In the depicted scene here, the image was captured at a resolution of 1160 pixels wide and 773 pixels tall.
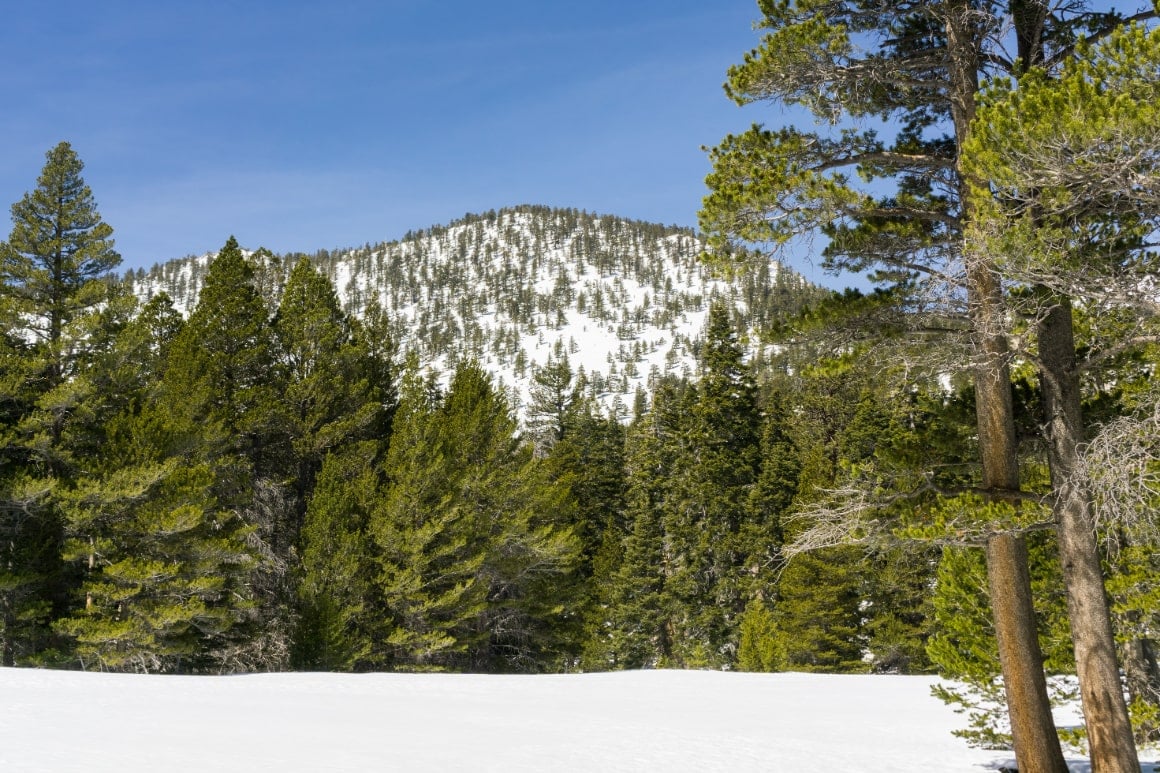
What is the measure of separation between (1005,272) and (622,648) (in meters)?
36.3

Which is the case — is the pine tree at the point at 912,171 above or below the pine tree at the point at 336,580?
above

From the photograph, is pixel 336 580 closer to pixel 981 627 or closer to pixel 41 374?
pixel 41 374

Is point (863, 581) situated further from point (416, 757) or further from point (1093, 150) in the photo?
point (1093, 150)

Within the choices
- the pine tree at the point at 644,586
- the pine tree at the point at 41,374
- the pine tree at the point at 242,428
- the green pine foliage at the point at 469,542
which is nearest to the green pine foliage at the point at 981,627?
the green pine foliage at the point at 469,542

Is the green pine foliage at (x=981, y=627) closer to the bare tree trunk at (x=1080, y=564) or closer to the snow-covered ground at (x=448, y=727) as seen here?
the snow-covered ground at (x=448, y=727)

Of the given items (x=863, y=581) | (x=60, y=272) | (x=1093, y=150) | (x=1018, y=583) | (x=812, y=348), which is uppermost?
(x=60, y=272)

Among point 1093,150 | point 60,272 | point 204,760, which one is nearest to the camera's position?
point 1093,150

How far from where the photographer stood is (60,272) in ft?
71.7

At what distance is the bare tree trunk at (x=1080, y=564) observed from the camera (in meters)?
6.75

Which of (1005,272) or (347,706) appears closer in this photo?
(1005,272)

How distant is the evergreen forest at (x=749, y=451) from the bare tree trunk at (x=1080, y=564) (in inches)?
1.2

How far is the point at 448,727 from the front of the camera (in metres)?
13.3

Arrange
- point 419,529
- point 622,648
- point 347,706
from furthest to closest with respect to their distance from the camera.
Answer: point 622,648, point 419,529, point 347,706

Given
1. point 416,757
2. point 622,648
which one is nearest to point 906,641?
point 622,648
